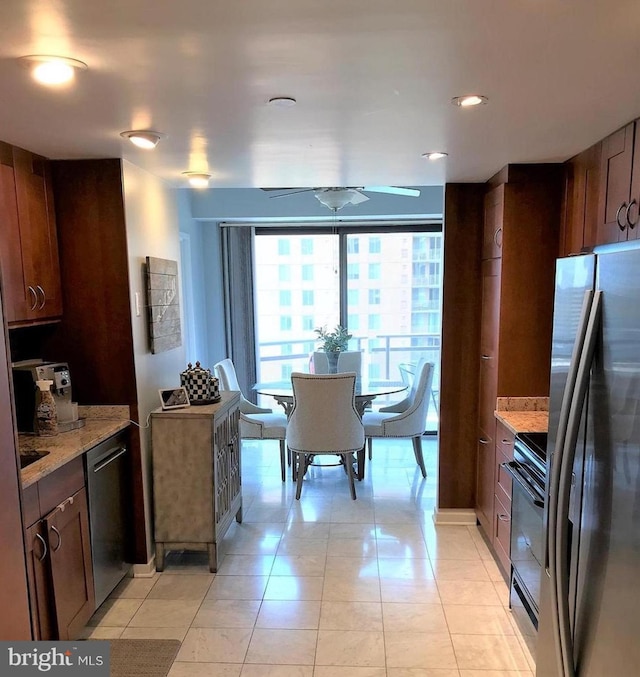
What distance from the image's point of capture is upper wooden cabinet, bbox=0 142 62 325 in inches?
90.8

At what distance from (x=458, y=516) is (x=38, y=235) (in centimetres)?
308

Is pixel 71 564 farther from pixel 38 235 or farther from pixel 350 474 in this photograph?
pixel 350 474

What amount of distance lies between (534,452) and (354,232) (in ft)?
12.1

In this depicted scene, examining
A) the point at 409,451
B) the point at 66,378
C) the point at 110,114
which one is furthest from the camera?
the point at 409,451

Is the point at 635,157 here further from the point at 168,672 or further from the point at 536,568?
the point at 168,672

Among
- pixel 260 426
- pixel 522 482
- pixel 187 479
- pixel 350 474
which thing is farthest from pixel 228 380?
pixel 522 482

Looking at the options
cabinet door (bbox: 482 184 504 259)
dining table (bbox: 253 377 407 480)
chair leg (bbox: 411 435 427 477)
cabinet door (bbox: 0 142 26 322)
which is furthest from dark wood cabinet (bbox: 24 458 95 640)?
chair leg (bbox: 411 435 427 477)

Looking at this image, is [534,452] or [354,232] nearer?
[534,452]

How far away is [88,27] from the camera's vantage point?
4.07 ft

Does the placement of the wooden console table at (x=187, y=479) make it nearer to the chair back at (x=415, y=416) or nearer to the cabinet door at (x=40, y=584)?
the cabinet door at (x=40, y=584)

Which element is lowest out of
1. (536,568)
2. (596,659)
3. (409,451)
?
(409,451)

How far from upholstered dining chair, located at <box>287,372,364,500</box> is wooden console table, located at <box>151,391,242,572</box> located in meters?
0.94

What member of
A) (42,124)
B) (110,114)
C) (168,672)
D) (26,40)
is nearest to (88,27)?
(26,40)

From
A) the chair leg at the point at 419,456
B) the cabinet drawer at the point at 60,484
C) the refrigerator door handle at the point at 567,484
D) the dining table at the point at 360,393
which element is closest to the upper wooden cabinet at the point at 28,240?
the cabinet drawer at the point at 60,484
